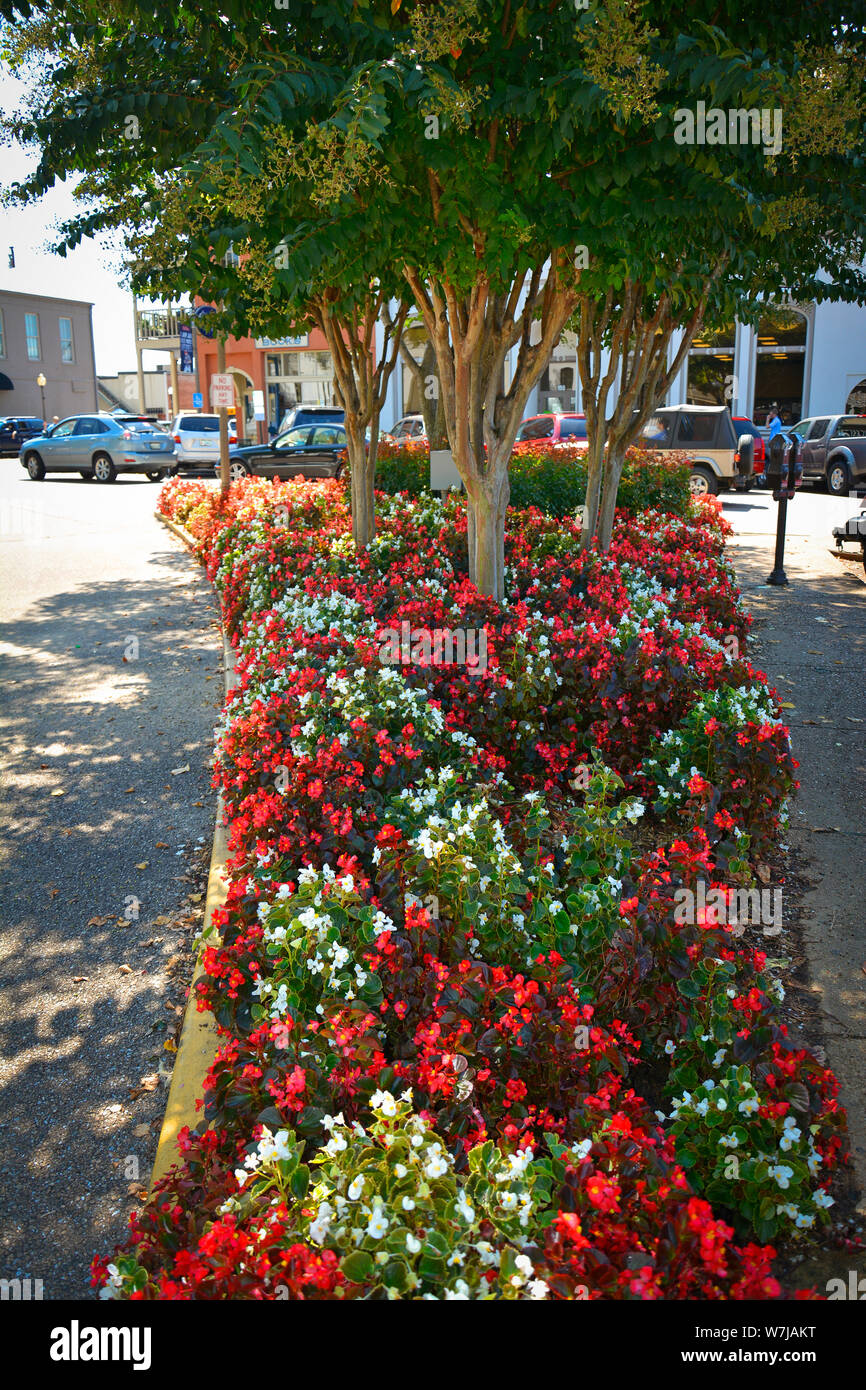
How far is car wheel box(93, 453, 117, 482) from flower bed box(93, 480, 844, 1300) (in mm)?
26308

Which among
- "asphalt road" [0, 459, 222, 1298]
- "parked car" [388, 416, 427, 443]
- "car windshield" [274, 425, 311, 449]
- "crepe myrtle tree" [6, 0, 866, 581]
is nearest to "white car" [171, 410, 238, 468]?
"car windshield" [274, 425, 311, 449]

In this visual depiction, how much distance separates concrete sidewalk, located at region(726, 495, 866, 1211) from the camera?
3511 millimetres

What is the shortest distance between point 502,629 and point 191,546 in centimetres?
1030

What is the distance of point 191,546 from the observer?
50.4 feet

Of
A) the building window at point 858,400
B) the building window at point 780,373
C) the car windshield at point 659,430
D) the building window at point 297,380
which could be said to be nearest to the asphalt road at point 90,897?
the car windshield at point 659,430

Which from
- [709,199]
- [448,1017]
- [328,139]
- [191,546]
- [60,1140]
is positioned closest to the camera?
[448,1017]

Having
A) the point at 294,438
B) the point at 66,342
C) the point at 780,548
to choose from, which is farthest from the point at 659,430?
the point at 66,342

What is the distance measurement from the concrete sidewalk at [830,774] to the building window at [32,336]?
59350 millimetres

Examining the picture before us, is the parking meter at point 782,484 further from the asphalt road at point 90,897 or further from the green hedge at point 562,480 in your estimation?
the asphalt road at point 90,897

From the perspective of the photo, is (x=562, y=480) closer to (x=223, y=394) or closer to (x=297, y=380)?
(x=223, y=394)

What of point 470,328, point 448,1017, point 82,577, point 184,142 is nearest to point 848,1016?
point 448,1017

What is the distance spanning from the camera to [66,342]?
6525 centimetres

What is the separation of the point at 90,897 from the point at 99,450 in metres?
27.4

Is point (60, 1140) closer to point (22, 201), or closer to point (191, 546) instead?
point (22, 201)
